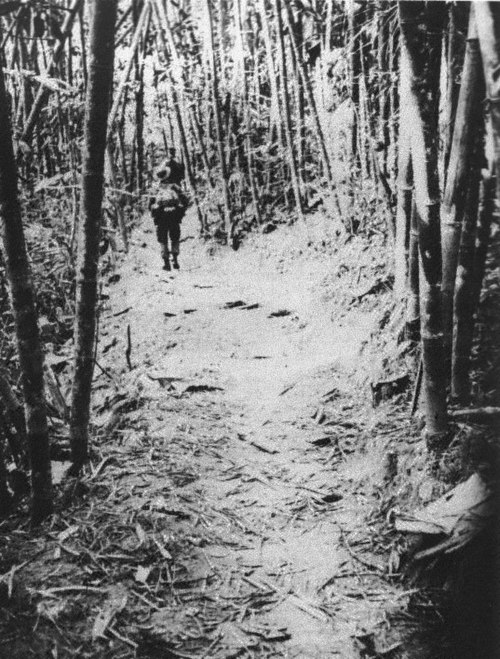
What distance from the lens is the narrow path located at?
84.4 inches

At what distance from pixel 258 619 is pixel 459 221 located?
1.91 metres

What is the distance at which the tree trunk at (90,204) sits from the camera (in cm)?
236

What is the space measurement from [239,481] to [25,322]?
5.01ft

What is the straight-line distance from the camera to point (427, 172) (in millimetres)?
2268

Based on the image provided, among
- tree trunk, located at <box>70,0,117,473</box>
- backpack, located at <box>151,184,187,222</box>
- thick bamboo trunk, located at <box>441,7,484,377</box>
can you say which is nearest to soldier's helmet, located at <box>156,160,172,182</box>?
backpack, located at <box>151,184,187,222</box>

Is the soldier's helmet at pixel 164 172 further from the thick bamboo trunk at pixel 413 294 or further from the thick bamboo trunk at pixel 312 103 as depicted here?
the thick bamboo trunk at pixel 413 294

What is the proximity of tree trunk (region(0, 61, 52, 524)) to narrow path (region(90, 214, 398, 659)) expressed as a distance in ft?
1.45

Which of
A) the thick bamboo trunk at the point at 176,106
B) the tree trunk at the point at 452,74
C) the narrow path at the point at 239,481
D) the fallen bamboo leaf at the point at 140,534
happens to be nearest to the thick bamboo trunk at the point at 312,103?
the narrow path at the point at 239,481

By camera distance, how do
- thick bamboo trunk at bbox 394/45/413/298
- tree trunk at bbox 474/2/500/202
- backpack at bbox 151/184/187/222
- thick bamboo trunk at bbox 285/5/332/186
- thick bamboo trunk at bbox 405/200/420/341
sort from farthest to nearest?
backpack at bbox 151/184/187/222 < thick bamboo trunk at bbox 285/5/332/186 < thick bamboo trunk at bbox 394/45/413/298 < thick bamboo trunk at bbox 405/200/420/341 < tree trunk at bbox 474/2/500/202

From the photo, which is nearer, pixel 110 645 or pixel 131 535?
pixel 110 645

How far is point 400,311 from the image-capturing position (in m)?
4.10

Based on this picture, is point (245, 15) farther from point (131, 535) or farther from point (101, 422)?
point (131, 535)

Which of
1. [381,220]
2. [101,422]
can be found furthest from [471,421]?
[381,220]

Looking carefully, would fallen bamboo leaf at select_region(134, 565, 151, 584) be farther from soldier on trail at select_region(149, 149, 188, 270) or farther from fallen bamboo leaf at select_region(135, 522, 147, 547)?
soldier on trail at select_region(149, 149, 188, 270)
